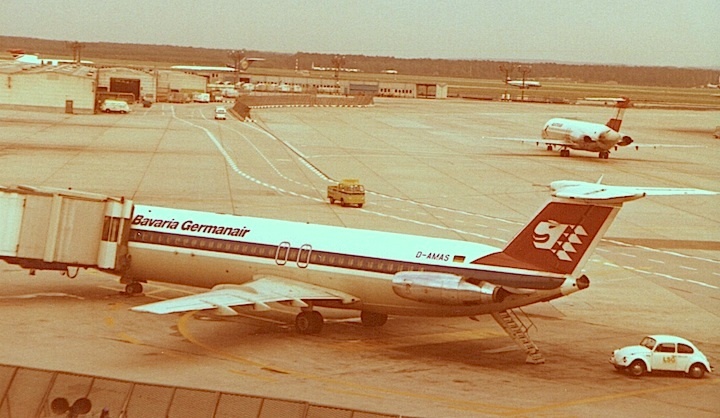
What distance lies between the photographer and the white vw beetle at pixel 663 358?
32.8 metres

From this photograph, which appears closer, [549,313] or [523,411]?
[523,411]

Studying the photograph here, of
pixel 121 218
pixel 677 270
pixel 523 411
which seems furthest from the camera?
pixel 677 270

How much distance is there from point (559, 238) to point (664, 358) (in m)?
4.87

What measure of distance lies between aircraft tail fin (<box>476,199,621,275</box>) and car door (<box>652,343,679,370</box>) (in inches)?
140

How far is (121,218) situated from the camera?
39.5 meters

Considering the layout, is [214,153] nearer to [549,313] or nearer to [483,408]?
[549,313]

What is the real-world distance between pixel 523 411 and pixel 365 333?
984 cm

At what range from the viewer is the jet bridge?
127 feet

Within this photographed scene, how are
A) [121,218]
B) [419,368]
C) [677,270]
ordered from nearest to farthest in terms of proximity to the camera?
[419,368], [121,218], [677,270]

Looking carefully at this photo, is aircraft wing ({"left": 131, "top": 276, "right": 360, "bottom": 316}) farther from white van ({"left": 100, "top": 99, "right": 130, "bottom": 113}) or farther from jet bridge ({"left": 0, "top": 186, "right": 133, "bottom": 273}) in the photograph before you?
white van ({"left": 100, "top": 99, "right": 130, "bottom": 113})

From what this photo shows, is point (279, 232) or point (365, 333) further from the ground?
point (279, 232)

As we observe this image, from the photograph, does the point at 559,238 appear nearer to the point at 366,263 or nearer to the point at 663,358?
the point at 663,358

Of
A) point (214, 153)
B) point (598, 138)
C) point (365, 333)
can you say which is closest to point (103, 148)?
point (214, 153)

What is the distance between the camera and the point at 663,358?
33.1 meters
